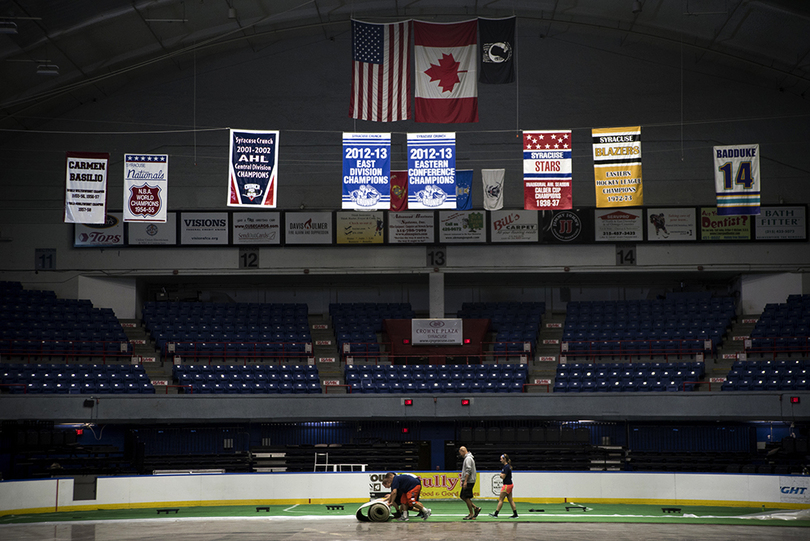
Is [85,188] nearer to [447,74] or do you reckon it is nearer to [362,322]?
[447,74]

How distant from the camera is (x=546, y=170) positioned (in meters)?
22.4

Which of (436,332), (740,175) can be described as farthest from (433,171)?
(436,332)

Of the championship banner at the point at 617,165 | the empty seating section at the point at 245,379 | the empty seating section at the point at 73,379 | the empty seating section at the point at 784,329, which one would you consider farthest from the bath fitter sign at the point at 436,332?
the championship banner at the point at 617,165

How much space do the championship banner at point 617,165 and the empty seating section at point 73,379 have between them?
1699 cm

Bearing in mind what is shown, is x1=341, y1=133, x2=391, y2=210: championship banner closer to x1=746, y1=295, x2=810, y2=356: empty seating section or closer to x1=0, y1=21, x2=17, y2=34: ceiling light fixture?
x1=0, y1=21, x2=17, y2=34: ceiling light fixture

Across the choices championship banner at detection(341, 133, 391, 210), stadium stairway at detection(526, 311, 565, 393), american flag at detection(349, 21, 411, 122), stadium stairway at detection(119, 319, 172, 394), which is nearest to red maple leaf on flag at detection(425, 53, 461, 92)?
american flag at detection(349, 21, 411, 122)

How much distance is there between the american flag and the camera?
72.6 feet

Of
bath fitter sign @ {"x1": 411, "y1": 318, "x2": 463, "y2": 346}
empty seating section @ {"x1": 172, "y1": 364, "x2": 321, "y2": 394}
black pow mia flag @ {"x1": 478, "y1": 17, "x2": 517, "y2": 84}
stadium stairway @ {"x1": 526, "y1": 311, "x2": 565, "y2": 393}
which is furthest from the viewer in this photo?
bath fitter sign @ {"x1": 411, "y1": 318, "x2": 463, "y2": 346}

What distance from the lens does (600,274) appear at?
3391cm

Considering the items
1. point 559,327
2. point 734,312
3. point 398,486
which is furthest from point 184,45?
Result: point 734,312

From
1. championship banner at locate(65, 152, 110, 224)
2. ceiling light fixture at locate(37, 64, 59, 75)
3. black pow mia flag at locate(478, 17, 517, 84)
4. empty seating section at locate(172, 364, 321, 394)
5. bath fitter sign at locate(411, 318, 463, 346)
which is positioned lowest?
empty seating section at locate(172, 364, 321, 394)

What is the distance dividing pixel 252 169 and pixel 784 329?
21.0 m

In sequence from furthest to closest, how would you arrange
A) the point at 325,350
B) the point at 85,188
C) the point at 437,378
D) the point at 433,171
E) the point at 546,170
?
the point at 325,350
the point at 437,378
the point at 85,188
the point at 546,170
the point at 433,171

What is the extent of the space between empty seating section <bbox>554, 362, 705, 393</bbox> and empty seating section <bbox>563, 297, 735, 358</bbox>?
1288 mm
